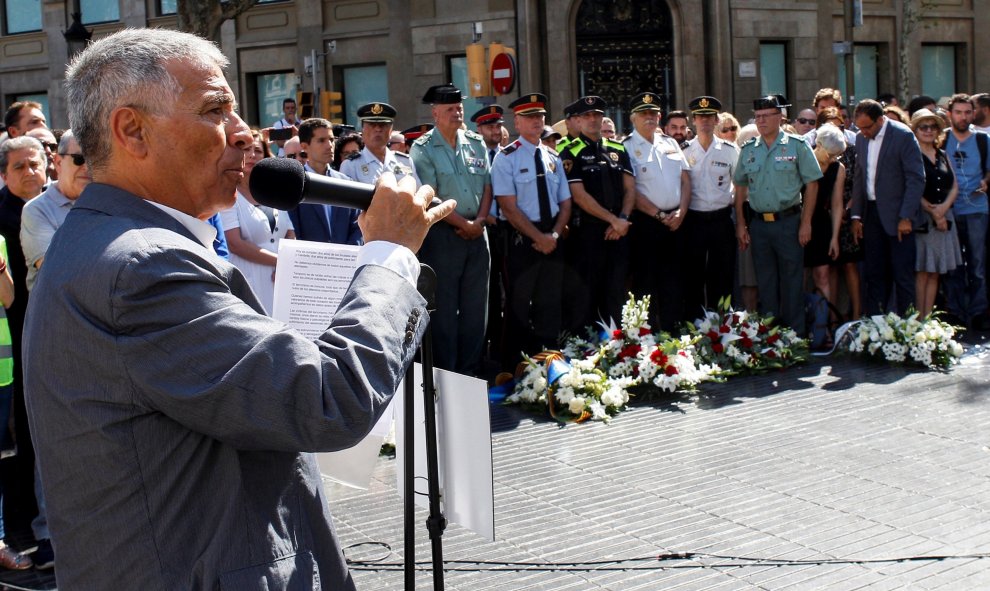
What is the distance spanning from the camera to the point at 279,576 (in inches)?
76.7

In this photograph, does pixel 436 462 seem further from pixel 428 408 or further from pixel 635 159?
pixel 635 159

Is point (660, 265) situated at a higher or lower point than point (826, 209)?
lower

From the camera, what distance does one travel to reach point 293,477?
2.07 m

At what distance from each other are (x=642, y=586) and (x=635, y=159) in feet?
21.6

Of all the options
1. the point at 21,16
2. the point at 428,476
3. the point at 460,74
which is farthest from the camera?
the point at 21,16

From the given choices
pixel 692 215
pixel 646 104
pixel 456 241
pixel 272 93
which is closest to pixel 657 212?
pixel 692 215

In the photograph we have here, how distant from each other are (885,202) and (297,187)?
9332mm

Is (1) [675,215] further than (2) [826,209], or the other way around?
(2) [826,209]

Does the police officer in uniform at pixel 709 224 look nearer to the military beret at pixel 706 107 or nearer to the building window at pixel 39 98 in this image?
the military beret at pixel 706 107

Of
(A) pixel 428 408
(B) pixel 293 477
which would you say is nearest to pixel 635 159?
(A) pixel 428 408

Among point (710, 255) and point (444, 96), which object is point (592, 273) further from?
point (444, 96)

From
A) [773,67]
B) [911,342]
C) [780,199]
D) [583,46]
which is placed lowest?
[911,342]

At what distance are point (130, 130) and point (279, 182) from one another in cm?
38

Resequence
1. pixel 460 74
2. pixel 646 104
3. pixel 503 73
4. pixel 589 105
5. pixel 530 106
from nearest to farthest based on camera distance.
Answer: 1. pixel 530 106
2. pixel 589 105
3. pixel 646 104
4. pixel 503 73
5. pixel 460 74
